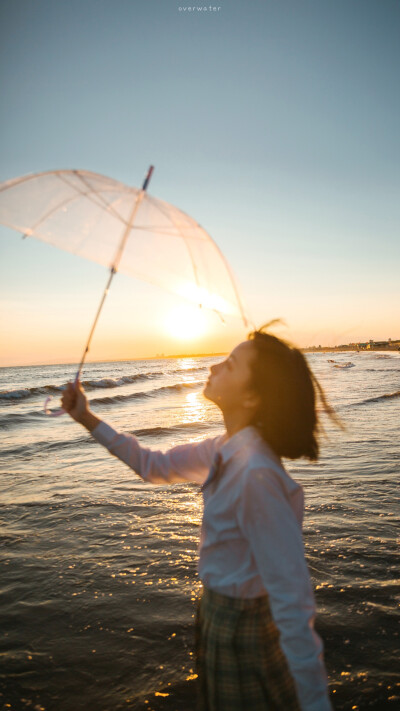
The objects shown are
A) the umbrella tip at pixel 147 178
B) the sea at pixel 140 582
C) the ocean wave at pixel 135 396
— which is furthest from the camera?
the ocean wave at pixel 135 396

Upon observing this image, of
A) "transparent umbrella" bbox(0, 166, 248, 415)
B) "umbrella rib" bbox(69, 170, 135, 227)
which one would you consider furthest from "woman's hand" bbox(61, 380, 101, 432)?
"umbrella rib" bbox(69, 170, 135, 227)

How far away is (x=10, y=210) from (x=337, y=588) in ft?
14.0

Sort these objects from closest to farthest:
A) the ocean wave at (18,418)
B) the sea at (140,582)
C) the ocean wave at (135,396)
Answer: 1. the sea at (140,582)
2. the ocean wave at (18,418)
3. the ocean wave at (135,396)

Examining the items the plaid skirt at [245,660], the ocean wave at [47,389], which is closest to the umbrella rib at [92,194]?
the plaid skirt at [245,660]

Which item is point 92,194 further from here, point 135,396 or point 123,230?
point 135,396

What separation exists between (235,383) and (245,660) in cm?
112

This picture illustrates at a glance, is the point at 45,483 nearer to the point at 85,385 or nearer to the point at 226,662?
the point at 226,662

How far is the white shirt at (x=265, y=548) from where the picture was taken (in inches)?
53.2

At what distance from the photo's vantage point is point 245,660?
5.29 feet

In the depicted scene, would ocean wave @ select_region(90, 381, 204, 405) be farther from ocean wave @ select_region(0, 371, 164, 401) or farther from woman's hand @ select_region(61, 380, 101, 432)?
woman's hand @ select_region(61, 380, 101, 432)

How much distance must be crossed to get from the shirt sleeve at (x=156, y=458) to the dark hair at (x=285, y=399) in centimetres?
52

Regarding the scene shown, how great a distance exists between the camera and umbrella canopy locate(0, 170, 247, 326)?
2.47 metres

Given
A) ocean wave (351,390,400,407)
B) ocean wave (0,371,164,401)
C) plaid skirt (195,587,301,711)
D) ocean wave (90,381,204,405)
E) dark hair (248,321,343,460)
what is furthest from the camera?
ocean wave (0,371,164,401)

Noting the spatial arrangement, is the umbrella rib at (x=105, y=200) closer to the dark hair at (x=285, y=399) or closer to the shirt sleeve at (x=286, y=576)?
the dark hair at (x=285, y=399)
